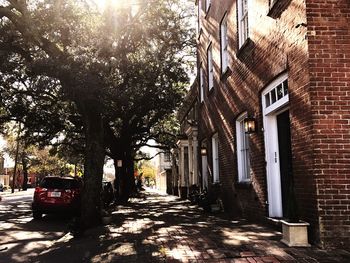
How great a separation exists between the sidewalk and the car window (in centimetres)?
573

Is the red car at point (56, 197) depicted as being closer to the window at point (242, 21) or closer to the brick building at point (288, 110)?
the brick building at point (288, 110)

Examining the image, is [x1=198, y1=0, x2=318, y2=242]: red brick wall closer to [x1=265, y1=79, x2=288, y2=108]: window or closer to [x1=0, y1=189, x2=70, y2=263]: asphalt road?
[x1=265, y1=79, x2=288, y2=108]: window

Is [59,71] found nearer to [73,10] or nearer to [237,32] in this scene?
[73,10]

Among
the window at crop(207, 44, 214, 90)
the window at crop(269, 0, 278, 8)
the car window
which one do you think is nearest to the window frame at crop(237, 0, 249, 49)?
the window at crop(269, 0, 278, 8)

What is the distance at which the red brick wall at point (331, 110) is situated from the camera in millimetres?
6547

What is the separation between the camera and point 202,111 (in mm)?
18609

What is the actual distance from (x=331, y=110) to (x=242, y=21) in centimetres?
524

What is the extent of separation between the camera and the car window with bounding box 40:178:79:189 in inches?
614

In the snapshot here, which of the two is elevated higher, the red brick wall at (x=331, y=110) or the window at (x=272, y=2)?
the window at (x=272, y=2)

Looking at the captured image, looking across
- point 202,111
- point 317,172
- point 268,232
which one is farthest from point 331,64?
point 202,111

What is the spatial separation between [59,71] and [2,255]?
5.29 metres

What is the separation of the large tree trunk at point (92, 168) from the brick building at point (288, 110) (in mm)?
3984

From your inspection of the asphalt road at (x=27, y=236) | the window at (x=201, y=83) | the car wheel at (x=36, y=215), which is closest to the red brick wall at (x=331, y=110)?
the asphalt road at (x=27, y=236)

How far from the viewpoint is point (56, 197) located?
15.3m
